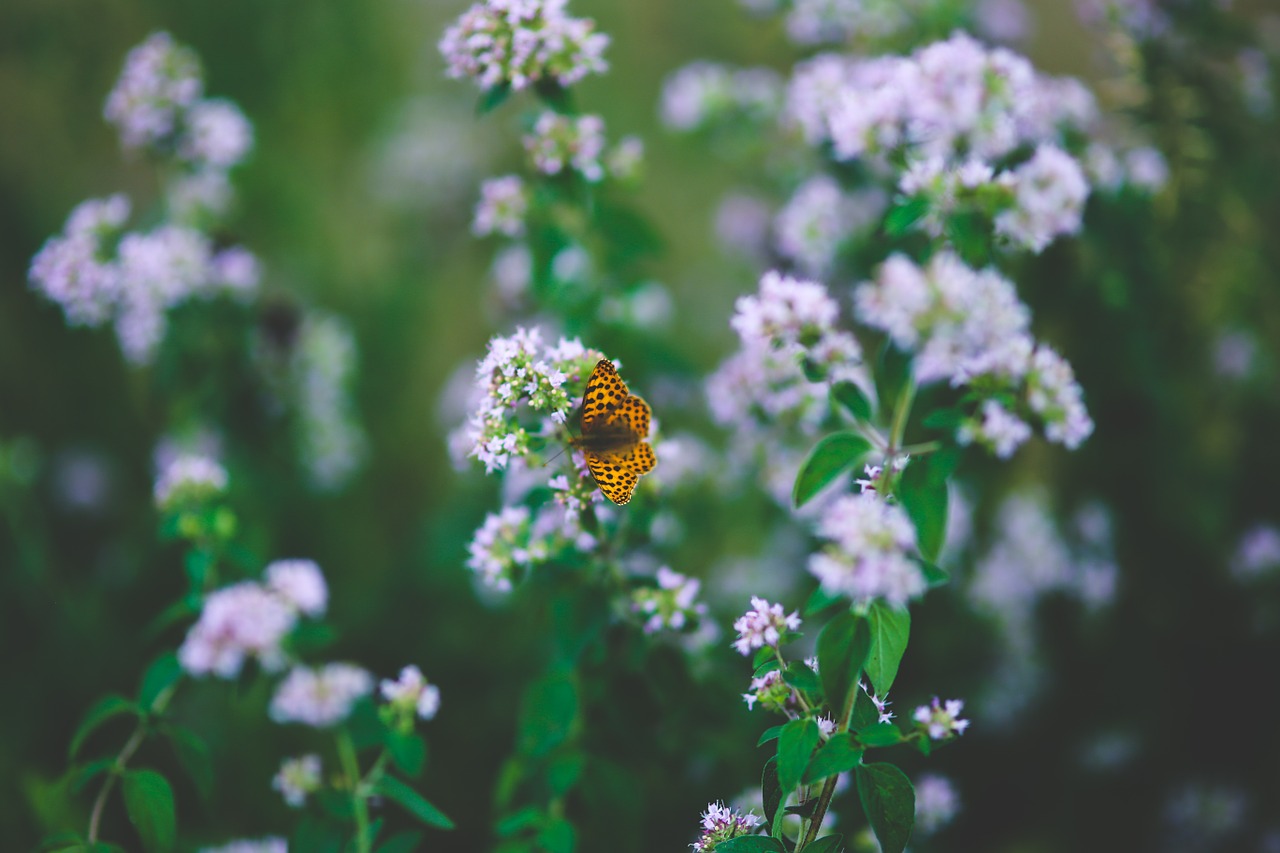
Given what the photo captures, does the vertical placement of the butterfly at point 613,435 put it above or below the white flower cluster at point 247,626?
above

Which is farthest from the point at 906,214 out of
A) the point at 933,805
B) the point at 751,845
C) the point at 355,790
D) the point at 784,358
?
the point at 355,790

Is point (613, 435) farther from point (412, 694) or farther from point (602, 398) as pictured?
point (412, 694)

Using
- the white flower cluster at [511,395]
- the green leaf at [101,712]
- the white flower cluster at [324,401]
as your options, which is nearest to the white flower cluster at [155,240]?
the white flower cluster at [324,401]

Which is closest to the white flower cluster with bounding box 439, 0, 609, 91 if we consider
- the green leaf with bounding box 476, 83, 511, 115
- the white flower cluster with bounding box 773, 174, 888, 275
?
the green leaf with bounding box 476, 83, 511, 115

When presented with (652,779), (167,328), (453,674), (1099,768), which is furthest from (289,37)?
(1099,768)

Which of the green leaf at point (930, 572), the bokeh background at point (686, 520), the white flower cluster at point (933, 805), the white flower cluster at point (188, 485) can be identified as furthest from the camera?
the bokeh background at point (686, 520)

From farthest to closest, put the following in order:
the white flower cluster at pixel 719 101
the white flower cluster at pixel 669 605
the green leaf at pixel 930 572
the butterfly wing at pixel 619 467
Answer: the white flower cluster at pixel 719 101
the white flower cluster at pixel 669 605
the butterfly wing at pixel 619 467
the green leaf at pixel 930 572

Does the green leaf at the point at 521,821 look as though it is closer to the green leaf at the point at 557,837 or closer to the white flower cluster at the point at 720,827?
the green leaf at the point at 557,837

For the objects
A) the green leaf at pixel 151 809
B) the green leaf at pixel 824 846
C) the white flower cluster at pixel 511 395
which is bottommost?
the green leaf at pixel 151 809
